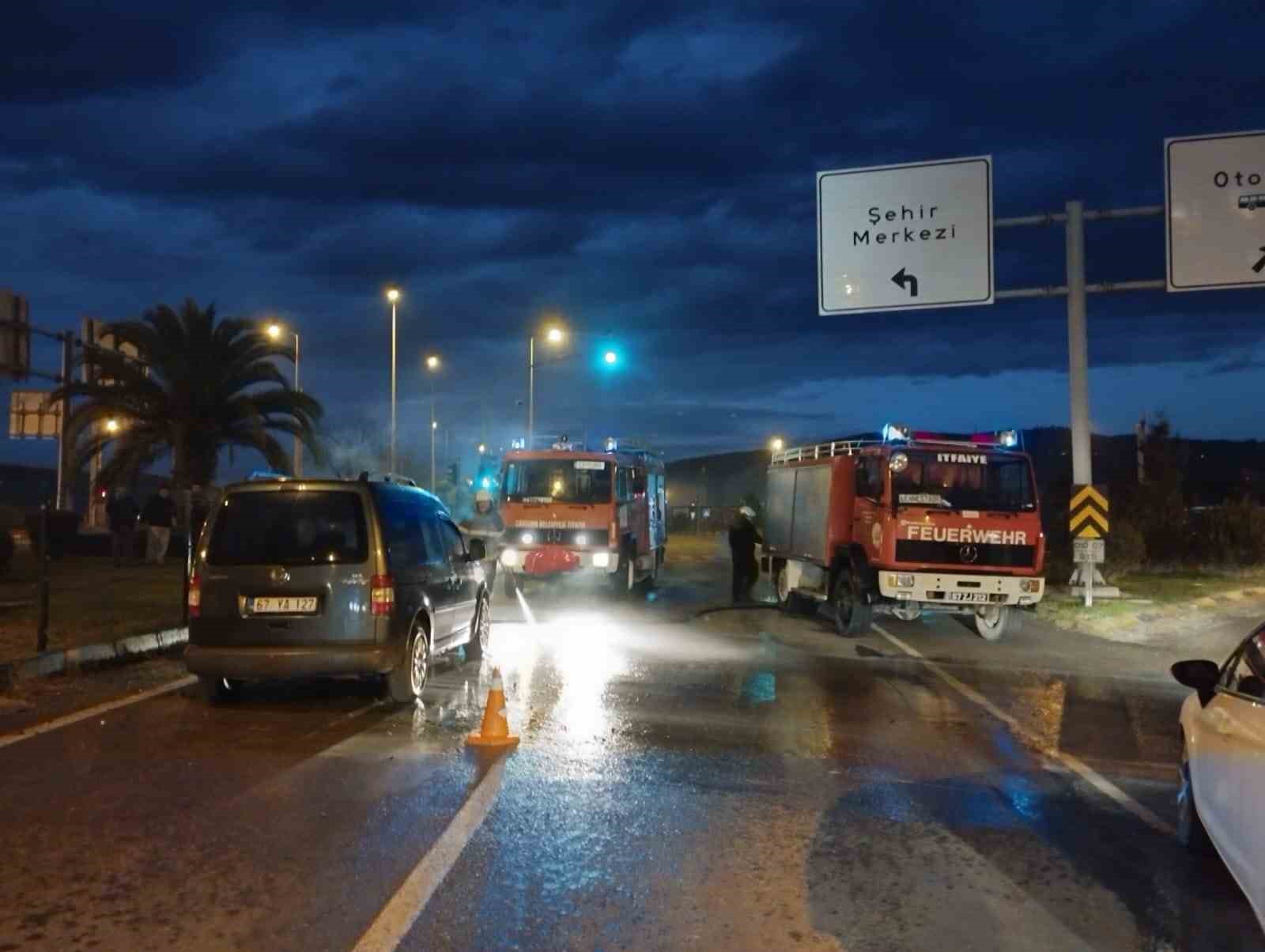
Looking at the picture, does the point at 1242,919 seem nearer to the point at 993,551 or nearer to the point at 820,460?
the point at 993,551

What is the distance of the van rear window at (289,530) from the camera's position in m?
9.66

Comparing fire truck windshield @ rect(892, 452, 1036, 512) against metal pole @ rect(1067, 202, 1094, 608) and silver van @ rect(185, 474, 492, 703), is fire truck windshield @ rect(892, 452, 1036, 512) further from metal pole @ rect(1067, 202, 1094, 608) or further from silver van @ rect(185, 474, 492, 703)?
silver van @ rect(185, 474, 492, 703)

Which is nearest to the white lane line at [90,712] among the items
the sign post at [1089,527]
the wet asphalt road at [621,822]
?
the wet asphalt road at [621,822]

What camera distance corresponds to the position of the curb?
1091 centimetres

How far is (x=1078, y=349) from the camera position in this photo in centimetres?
1944

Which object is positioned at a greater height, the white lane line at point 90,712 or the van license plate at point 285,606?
the van license plate at point 285,606

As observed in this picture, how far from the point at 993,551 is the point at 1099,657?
5.74 feet

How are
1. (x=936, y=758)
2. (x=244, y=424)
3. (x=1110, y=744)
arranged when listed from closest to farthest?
(x=936, y=758), (x=1110, y=744), (x=244, y=424)

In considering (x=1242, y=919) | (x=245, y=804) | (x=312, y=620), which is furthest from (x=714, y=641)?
(x=1242, y=919)

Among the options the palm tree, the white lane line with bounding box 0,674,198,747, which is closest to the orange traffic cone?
the white lane line with bounding box 0,674,198,747

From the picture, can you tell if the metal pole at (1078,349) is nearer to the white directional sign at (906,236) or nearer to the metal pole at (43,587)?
the white directional sign at (906,236)

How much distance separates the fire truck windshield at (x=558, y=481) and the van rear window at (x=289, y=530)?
1095 centimetres

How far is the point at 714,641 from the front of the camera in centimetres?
1499

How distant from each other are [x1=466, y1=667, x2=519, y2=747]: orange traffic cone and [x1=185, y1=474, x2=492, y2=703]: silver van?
4.38ft
